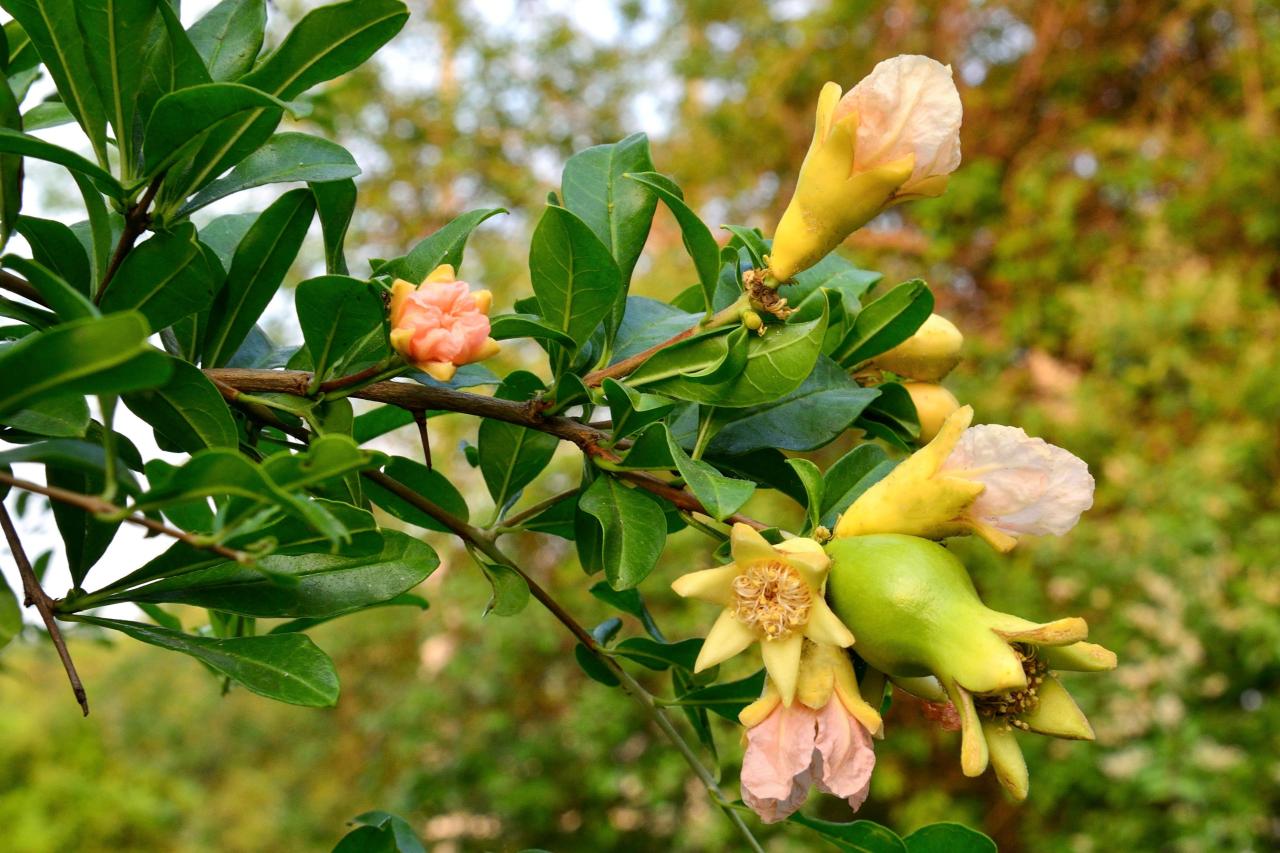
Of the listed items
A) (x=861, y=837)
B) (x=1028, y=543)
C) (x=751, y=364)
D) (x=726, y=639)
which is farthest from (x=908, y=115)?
(x=1028, y=543)

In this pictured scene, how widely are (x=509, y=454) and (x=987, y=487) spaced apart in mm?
285

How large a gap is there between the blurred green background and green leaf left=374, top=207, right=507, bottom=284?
5.53 ft

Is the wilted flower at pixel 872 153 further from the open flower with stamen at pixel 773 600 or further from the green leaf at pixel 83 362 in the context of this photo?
the green leaf at pixel 83 362

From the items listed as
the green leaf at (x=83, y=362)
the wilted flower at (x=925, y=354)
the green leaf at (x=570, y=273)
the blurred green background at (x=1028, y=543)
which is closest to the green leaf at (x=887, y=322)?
the wilted flower at (x=925, y=354)

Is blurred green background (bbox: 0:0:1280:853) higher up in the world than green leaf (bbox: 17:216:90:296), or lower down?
lower down

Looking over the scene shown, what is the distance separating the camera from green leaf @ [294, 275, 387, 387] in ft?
1.52

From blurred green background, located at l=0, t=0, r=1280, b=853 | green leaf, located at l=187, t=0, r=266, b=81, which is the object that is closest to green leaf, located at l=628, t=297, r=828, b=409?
green leaf, located at l=187, t=0, r=266, b=81

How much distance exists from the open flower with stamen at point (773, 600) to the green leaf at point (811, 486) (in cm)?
3

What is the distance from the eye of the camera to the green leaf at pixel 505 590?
0.54 meters

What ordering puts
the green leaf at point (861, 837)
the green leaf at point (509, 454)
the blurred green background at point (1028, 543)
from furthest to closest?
the blurred green background at point (1028, 543)
the green leaf at point (509, 454)
the green leaf at point (861, 837)

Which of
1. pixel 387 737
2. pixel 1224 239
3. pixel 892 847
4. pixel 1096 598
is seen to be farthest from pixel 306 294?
pixel 387 737

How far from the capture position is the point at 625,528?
1.57ft

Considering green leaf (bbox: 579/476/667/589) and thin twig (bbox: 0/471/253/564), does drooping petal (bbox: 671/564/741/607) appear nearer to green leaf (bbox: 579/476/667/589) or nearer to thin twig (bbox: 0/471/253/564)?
green leaf (bbox: 579/476/667/589)

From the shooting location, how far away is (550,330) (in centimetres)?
48
